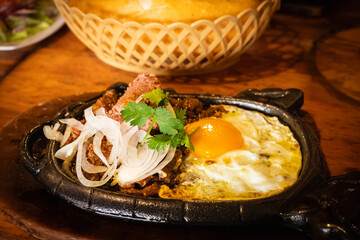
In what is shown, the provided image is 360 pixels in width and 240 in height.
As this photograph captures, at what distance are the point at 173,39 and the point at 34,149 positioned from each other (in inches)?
53.9

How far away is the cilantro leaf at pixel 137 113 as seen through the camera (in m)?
1.88

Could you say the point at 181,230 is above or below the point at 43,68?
above

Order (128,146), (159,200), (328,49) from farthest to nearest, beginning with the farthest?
1. (328,49)
2. (128,146)
3. (159,200)

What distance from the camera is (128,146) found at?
192 centimetres

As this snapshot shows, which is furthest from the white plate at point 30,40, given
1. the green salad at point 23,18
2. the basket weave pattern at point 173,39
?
the basket weave pattern at point 173,39

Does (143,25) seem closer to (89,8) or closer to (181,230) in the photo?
(89,8)

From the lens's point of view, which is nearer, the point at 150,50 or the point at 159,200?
the point at 159,200

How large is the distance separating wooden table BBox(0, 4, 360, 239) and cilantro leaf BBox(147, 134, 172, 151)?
4.12 ft

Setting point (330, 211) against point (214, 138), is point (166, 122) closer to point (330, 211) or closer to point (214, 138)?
point (214, 138)

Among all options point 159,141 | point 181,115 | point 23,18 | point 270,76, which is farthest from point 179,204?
point 23,18

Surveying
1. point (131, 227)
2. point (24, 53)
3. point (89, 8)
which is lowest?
point (24, 53)

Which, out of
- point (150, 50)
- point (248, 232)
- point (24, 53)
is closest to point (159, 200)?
point (248, 232)

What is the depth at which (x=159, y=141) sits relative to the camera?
184 cm

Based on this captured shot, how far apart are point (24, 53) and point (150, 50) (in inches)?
73.3
